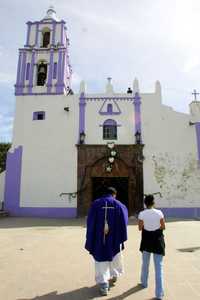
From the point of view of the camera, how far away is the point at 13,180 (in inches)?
627

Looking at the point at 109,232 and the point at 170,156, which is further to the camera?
the point at 170,156

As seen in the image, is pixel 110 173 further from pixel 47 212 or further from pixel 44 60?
pixel 44 60

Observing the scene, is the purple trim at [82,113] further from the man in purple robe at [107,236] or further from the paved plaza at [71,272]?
the man in purple robe at [107,236]

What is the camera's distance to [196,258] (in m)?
5.85

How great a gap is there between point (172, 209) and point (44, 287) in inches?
496

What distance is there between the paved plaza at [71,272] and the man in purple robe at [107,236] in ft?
0.96

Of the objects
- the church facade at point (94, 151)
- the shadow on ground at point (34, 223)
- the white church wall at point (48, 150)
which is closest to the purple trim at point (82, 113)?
the church facade at point (94, 151)

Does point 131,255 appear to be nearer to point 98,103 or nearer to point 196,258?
point 196,258

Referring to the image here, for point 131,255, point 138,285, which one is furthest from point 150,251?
point 131,255

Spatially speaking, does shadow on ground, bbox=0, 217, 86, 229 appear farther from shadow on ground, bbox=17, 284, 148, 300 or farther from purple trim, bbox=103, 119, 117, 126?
shadow on ground, bbox=17, 284, 148, 300

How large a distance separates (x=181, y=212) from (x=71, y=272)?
39.2 feet

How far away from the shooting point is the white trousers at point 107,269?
3.90 metres

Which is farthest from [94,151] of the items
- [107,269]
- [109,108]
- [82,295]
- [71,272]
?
[82,295]

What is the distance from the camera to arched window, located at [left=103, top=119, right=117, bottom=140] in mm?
16484
